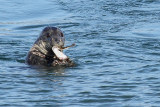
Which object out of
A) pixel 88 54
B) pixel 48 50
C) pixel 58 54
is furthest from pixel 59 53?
pixel 88 54

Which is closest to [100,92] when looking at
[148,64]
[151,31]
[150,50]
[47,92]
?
[47,92]

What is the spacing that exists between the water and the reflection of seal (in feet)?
0.63

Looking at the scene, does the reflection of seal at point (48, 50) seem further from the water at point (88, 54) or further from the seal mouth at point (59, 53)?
the water at point (88, 54)

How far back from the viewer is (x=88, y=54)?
13586mm

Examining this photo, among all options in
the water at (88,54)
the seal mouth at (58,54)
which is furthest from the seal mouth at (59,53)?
the water at (88,54)

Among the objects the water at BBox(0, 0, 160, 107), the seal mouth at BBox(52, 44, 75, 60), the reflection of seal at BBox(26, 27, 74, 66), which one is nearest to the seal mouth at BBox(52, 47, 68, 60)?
the seal mouth at BBox(52, 44, 75, 60)

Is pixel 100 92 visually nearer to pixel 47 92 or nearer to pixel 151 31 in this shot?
pixel 47 92

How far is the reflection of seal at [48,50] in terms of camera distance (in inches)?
468

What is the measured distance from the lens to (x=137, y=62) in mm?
12484

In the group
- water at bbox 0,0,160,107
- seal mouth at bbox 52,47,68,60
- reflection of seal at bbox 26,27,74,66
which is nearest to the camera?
water at bbox 0,0,160,107

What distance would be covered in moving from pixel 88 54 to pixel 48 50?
5.47 feet

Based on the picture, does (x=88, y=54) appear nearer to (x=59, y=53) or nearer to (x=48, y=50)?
(x=48, y=50)

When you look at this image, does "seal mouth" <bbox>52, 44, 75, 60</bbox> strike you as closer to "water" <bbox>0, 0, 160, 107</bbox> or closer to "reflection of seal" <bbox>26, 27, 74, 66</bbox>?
"reflection of seal" <bbox>26, 27, 74, 66</bbox>

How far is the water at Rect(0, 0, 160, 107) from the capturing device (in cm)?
966
